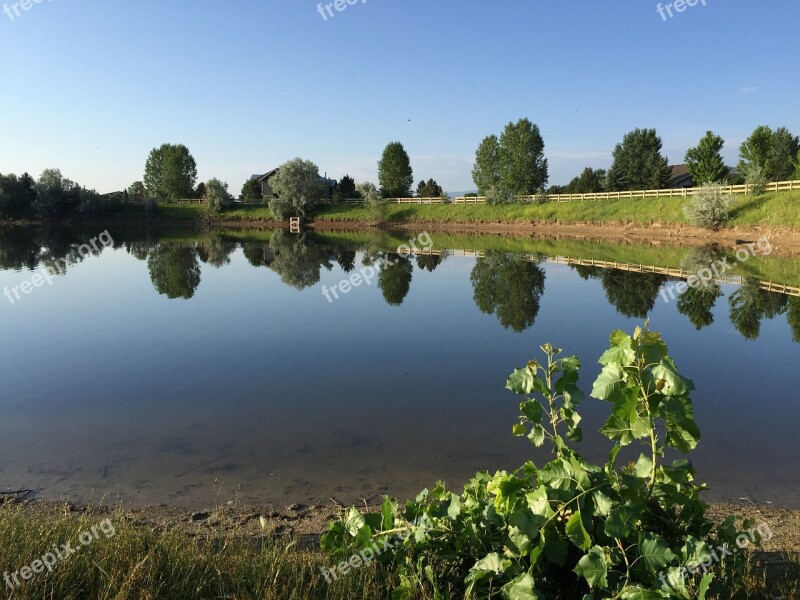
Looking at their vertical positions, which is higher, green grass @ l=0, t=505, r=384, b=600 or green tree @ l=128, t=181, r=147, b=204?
green tree @ l=128, t=181, r=147, b=204

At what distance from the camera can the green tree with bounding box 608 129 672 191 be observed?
73875mm

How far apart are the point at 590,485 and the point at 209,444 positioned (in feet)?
27.1

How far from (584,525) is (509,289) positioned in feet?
78.6

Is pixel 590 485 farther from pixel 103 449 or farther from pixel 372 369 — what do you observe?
pixel 372 369

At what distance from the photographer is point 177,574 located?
4059mm

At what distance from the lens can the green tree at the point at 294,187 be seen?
262 ft

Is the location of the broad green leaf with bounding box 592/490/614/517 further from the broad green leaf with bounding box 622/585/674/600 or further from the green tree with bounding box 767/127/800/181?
the green tree with bounding box 767/127/800/181

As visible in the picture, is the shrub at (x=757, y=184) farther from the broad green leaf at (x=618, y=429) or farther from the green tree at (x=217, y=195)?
the green tree at (x=217, y=195)

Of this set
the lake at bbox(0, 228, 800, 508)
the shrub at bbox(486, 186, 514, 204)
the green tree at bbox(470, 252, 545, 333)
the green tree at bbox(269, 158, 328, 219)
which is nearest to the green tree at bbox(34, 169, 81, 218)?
the green tree at bbox(269, 158, 328, 219)

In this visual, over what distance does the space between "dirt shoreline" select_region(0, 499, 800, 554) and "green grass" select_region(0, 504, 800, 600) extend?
228 centimetres

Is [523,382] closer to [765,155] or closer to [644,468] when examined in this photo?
[644,468]

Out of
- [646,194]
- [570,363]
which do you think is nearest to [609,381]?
[570,363]

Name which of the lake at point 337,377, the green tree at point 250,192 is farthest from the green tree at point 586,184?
the green tree at point 250,192

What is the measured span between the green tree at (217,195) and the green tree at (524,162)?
45189 mm
